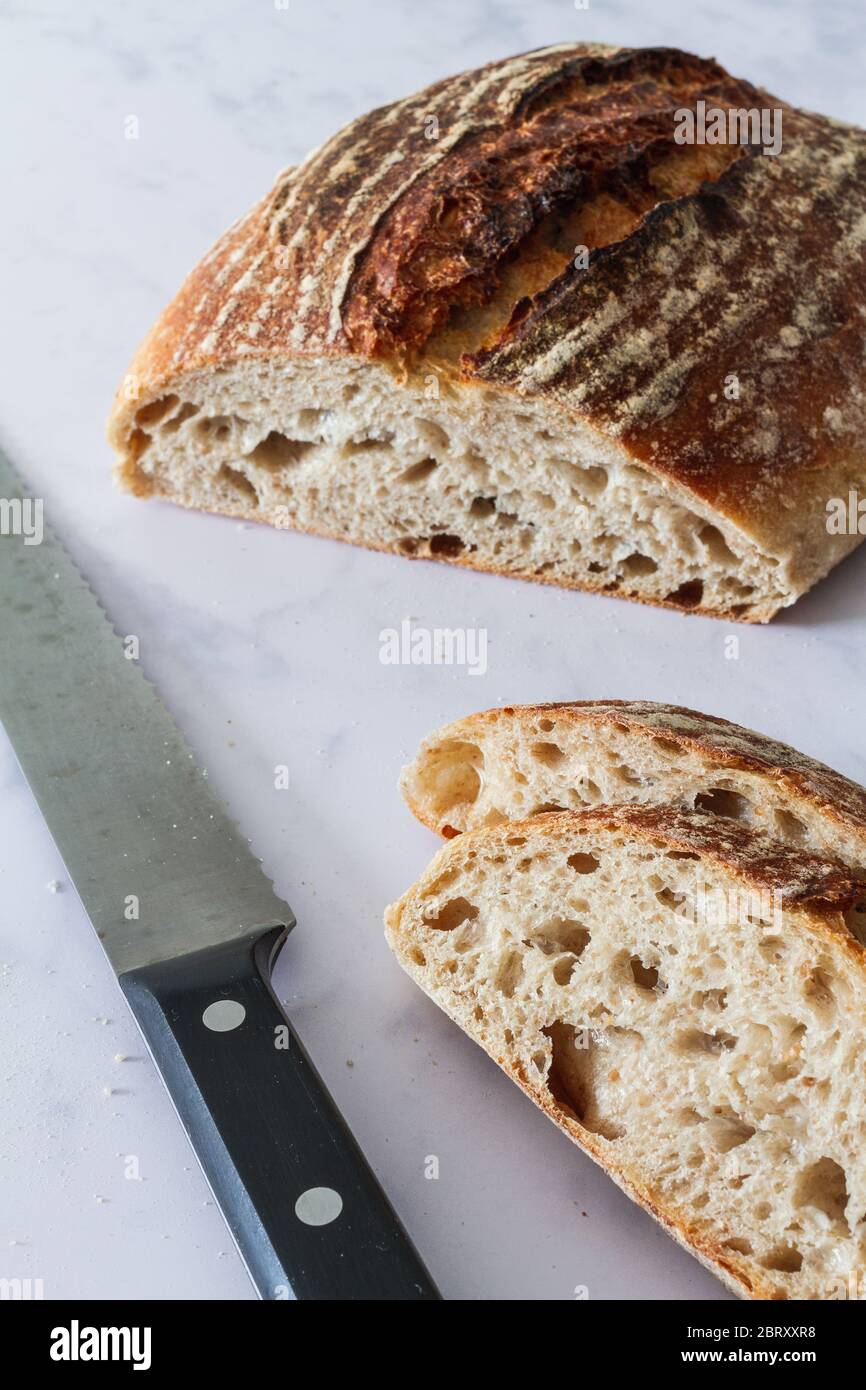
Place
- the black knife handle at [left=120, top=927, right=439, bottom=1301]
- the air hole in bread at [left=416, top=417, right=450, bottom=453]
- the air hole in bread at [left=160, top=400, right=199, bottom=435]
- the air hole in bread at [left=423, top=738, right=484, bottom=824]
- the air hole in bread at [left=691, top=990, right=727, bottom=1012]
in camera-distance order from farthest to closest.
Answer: the air hole in bread at [left=160, top=400, right=199, bottom=435]
the air hole in bread at [left=416, top=417, right=450, bottom=453]
the air hole in bread at [left=423, top=738, right=484, bottom=824]
the air hole in bread at [left=691, top=990, right=727, bottom=1012]
the black knife handle at [left=120, top=927, right=439, bottom=1301]

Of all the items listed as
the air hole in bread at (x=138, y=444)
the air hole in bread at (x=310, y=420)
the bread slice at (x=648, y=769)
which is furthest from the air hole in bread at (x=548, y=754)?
the air hole in bread at (x=138, y=444)

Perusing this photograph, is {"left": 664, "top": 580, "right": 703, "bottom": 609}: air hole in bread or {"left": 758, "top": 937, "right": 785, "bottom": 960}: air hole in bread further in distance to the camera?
{"left": 664, "top": 580, "right": 703, "bottom": 609}: air hole in bread

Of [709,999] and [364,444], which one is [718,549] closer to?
[364,444]

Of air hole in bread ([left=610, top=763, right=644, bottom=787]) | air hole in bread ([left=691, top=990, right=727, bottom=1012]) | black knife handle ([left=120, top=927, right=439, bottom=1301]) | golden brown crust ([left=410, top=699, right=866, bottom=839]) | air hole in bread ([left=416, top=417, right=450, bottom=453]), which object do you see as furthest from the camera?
air hole in bread ([left=416, top=417, right=450, bottom=453])

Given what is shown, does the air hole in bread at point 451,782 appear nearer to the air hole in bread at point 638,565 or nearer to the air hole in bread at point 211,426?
the air hole in bread at point 638,565

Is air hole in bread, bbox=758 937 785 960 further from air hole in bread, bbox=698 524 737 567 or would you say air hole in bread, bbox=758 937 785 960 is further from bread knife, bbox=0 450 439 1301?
air hole in bread, bbox=698 524 737 567

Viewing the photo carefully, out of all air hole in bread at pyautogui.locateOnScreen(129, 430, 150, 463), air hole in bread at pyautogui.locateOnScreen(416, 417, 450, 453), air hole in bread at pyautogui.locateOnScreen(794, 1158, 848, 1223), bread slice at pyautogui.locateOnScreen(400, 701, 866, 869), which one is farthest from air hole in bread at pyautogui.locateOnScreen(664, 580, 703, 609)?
air hole in bread at pyautogui.locateOnScreen(794, 1158, 848, 1223)
